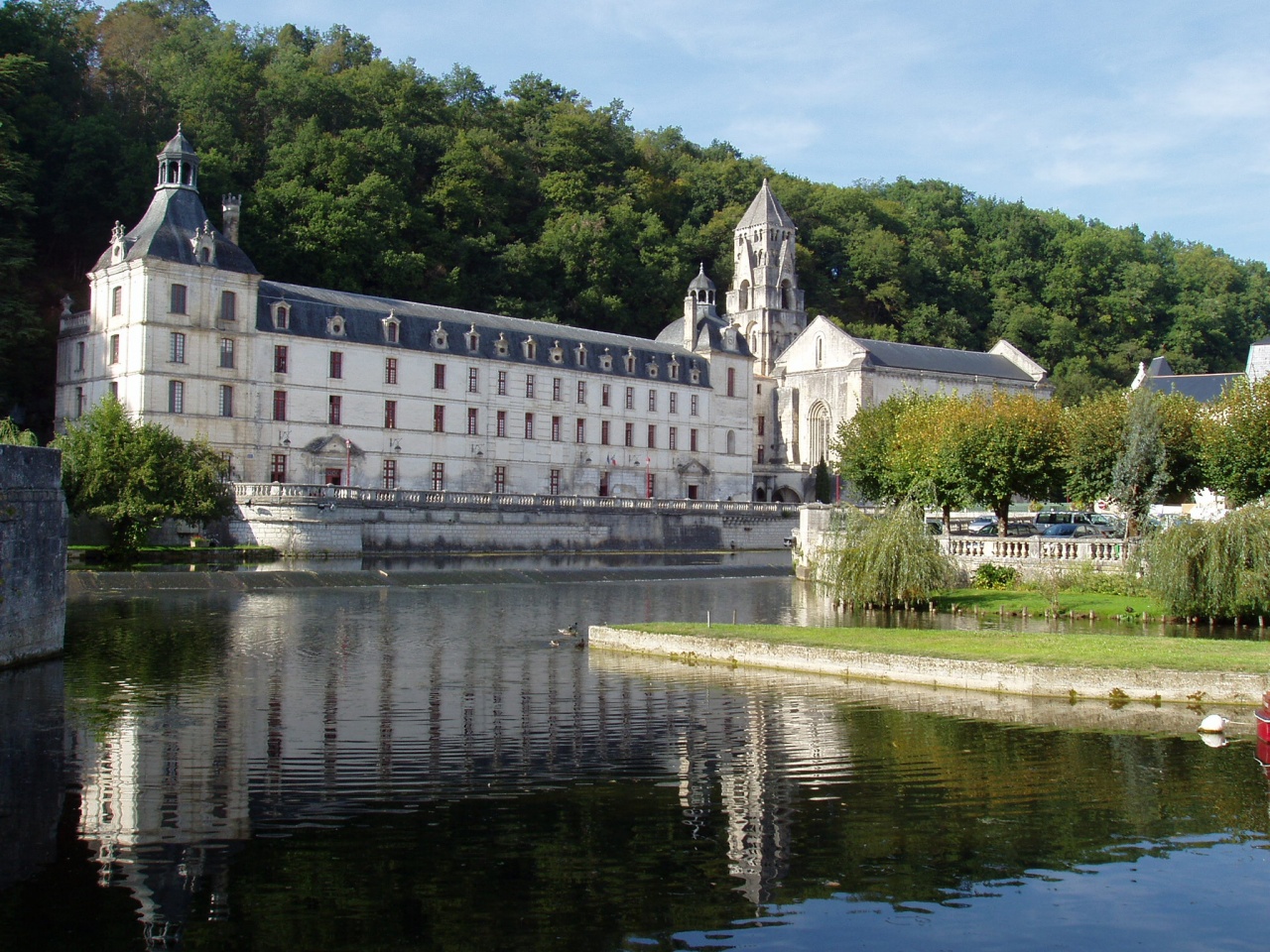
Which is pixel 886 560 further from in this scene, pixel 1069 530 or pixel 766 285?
pixel 766 285

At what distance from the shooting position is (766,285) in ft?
322

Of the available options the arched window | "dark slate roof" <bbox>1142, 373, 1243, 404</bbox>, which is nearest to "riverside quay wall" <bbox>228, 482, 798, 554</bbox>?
the arched window

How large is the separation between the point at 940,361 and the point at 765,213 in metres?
18.7

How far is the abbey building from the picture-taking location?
5756 cm

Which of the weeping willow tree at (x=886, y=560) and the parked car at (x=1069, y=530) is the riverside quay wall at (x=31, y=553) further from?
the parked car at (x=1069, y=530)

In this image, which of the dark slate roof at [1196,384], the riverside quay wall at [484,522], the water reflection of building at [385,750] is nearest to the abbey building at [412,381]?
the riverside quay wall at [484,522]

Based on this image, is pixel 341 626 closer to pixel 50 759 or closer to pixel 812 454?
pixel 50 759

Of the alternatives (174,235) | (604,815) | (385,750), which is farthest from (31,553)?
(174,235)

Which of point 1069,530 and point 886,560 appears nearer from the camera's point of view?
point 886,560

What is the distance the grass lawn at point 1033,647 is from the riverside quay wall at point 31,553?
36.1 ft

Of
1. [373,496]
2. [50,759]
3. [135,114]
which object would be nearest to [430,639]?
[50,759]

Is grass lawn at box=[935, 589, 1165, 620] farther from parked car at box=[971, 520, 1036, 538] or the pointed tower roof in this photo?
the pointed tower roof

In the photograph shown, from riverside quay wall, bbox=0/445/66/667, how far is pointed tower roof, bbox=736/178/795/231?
82836mm

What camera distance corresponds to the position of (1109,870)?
1062 cm
